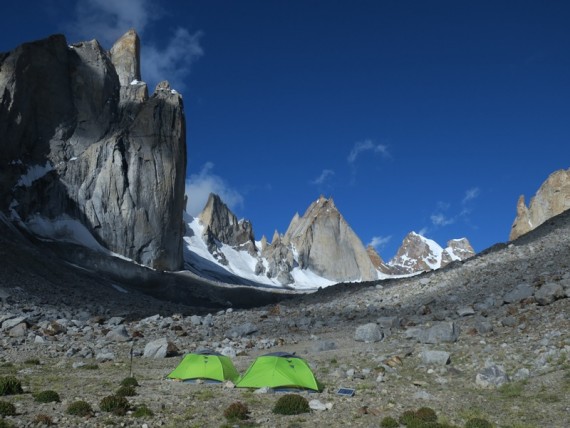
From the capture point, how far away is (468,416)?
1684 cm

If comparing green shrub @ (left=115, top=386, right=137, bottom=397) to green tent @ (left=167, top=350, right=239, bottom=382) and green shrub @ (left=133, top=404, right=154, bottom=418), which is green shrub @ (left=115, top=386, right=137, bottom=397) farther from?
green tent @ (left=167, top=350, right=239, bottom=382)

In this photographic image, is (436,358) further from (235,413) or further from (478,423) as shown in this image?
(235,413)

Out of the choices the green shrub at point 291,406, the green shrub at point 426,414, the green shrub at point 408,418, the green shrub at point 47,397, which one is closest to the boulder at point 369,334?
the green shrub at point 291,406

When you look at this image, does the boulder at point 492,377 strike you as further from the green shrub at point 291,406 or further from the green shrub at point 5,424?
the green shrub at point 5,424

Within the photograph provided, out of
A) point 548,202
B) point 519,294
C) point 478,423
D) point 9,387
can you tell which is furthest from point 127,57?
point 478,423

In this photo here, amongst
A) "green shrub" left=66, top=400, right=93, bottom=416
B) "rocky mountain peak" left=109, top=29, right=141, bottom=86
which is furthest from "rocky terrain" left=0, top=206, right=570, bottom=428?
"rocky mountain peak" left=109, top=29, right=141, bottom=86

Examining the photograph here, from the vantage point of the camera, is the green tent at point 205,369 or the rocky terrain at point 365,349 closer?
the rocky terrain at point 365,349

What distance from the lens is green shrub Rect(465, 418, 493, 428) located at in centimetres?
1557

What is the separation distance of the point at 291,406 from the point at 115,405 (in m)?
5.82

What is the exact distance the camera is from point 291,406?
18.0 m

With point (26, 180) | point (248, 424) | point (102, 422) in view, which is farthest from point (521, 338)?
point (26, 180)

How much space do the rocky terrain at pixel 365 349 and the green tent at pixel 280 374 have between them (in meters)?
0.68

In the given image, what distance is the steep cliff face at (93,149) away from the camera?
10644 cm

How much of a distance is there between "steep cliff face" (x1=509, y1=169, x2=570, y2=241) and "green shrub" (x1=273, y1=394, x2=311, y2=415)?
150 m
